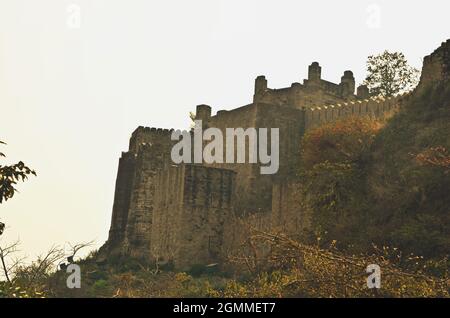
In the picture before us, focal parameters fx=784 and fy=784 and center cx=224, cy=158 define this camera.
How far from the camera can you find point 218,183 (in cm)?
3884

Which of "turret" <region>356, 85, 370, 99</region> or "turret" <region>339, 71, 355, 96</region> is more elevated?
"turret" <region>339, 71, 355, 96</region>

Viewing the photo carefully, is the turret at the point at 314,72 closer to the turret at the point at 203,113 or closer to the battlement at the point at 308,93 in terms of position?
the battlement at the point at 308,93

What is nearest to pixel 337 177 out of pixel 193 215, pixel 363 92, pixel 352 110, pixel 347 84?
pixel 193 215

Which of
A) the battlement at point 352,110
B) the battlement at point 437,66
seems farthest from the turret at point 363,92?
the battlement at point 437,66

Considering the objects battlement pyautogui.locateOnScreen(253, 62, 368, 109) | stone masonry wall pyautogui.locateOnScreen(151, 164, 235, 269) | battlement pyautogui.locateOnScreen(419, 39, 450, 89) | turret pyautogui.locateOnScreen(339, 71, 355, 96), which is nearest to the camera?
battlement pyautogui.locateOnScreen(419, 39, 450, 89)

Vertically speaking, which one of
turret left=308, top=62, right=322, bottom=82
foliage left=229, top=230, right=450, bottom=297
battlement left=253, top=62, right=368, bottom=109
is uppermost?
turret left=308, top=62, right=322, bottom=82

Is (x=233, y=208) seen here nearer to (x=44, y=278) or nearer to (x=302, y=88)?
(x=44, y=278)

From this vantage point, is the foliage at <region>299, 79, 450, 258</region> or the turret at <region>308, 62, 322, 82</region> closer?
the foliage at <region>299, 79, 450, 258</region>

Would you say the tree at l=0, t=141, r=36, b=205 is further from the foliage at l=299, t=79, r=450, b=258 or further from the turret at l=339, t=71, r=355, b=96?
the turret at l=339, t=71, r=355, b=96

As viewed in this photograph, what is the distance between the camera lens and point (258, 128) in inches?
1811

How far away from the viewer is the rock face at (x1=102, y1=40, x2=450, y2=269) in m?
36.7

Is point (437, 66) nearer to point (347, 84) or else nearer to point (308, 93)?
point (308, 93)

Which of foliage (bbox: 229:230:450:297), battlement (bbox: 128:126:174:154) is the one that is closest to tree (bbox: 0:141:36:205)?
foliage (bbox: 229:230:450:297)

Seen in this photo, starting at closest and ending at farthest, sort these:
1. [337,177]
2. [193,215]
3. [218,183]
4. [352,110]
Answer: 1. [337,177]
2. [193,215]
3. [218,183]
4. [352,110]
